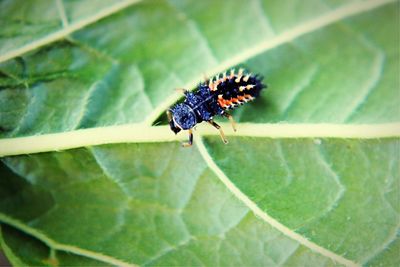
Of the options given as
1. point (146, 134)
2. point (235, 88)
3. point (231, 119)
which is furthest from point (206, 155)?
point (235, 88)

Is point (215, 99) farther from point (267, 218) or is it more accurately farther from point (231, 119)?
point (267, 218)

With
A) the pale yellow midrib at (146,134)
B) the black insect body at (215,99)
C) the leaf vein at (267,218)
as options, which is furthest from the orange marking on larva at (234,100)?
the leaf vein at (267,218)

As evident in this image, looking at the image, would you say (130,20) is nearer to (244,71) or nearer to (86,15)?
(86,15)

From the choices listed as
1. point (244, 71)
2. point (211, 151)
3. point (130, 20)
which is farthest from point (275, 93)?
point (130, 20)

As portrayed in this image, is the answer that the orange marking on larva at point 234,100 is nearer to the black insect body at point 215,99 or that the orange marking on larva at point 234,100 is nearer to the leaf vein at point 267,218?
the black insect body at point 215,99

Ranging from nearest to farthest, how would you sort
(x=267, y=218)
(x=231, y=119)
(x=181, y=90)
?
(x=267, y=218), (x=231, y=119), (x=181, y=90)

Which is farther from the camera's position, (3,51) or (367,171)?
(3,51)

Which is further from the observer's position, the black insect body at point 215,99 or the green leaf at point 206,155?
the black insect body at point 215,99

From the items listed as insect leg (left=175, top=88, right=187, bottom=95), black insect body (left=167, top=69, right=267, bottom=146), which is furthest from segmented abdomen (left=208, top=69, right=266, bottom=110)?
insect leg (left=175, top=88, right=187, bottom=95)
